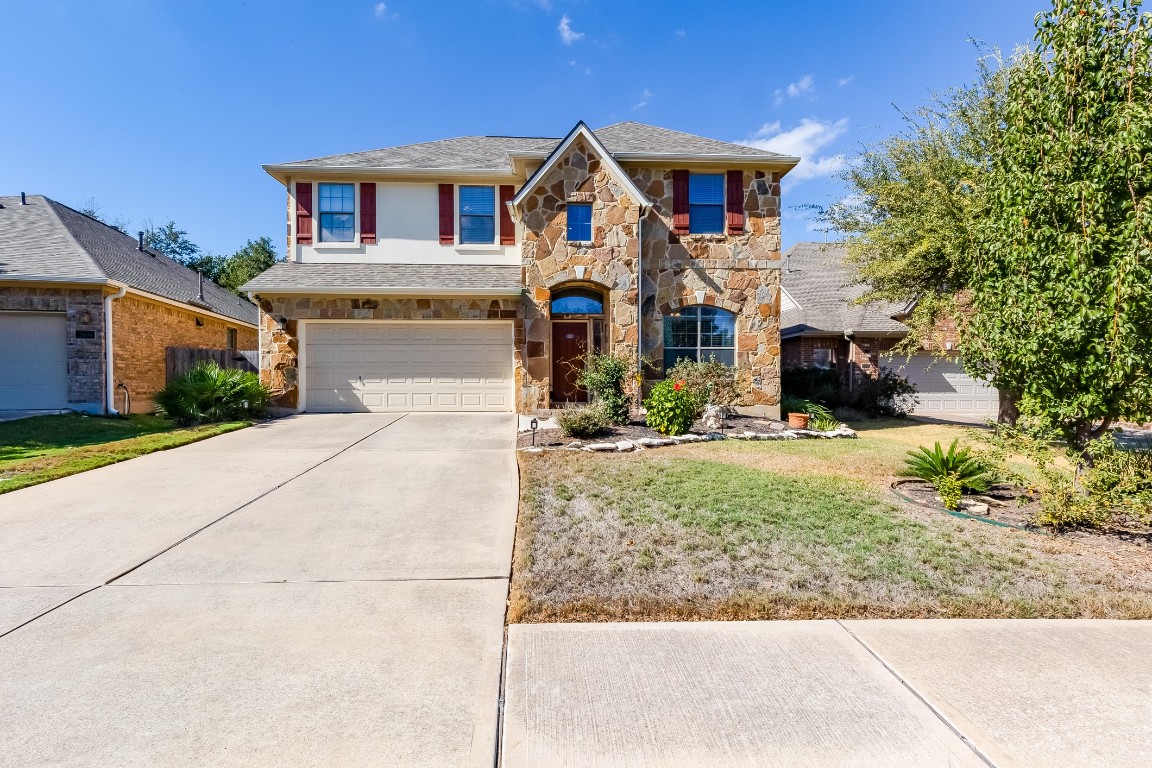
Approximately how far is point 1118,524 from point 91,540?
955 centimetres

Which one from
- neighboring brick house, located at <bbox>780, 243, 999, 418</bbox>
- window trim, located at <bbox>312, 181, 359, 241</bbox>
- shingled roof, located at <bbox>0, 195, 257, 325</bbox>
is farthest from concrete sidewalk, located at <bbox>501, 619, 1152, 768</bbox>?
shingled roof, located at <bbox>0, 195, 257, 325</bbox>

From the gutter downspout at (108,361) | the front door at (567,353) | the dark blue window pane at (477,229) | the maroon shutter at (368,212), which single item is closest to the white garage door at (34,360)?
the gutter downspout at (108,361)

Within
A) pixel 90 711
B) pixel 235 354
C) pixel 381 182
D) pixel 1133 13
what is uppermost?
pixel 381 182

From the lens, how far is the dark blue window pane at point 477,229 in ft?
46.8

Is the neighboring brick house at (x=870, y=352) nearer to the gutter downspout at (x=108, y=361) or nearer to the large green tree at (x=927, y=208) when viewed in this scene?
the large green tree at (x=927, y=208)

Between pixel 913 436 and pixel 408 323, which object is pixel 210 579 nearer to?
pixel 408 323

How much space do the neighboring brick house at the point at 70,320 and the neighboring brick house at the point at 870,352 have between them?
1843 cm

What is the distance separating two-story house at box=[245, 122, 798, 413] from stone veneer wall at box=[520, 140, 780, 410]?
35 millimetres

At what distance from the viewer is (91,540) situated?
186 inches

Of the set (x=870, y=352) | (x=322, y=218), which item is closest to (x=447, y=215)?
(x=322, y=218)

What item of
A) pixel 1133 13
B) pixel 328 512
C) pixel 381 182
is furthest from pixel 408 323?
pixel 1133 13

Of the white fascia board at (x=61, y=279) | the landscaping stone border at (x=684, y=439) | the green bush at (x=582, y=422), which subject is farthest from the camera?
the white fascia board at (x=61, y=279)

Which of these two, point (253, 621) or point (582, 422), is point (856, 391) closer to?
point (582, 422)

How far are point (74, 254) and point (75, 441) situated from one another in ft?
22.0
